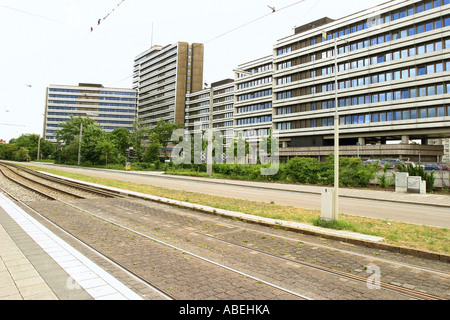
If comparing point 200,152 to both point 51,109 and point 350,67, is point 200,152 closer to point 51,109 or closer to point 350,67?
point 350,67

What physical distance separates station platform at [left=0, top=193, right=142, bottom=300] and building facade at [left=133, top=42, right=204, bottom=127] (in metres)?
101

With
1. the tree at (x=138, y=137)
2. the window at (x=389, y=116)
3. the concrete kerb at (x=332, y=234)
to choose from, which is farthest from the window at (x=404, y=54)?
the tree at (x=138, y=137)

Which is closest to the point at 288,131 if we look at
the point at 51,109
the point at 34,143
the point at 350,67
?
the point at 350,67

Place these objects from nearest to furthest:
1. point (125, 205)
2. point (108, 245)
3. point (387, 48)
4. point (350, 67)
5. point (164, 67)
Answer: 1. point (108, 245)
2. point (125, 205)
3. point (387, 48)
4. point (350, 67)
5. point (164, 67)

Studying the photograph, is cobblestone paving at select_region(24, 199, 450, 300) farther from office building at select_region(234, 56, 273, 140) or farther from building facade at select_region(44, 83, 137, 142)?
building facade at select_region(44, 83, 137, 142)

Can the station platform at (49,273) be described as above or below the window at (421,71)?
below

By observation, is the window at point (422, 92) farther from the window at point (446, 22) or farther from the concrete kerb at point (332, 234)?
the concrete kerb at point (332, 234)

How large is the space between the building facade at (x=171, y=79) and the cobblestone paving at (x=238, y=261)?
99.3 m

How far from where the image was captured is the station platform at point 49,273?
12.3ft

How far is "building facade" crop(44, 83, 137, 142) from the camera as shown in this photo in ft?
463

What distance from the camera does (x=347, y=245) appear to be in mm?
6883

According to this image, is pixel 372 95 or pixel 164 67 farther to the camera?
pixel 164 67

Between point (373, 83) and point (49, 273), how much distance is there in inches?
2269

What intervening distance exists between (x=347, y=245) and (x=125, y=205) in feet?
30.7
